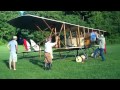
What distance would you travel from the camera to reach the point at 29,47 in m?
17.8

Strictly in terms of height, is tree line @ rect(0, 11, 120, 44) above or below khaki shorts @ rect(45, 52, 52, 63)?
above

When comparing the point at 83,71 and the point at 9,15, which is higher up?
the point at 9,15

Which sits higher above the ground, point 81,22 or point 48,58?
point 81,22

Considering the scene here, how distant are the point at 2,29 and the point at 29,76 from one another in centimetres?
2561

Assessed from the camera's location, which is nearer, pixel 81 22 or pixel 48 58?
pixel 48 58

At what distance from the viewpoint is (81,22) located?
37406 millimetres

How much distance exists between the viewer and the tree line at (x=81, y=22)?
33.5m

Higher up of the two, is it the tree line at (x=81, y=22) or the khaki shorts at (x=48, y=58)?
the tree line at (x=81, y=22)

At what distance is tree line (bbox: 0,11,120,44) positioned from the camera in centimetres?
3350

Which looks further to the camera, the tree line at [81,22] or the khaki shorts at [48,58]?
the tree line at [81,22]

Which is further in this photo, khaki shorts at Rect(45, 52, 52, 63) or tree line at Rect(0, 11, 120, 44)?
tree line at Rect(0, 11, 120, 44)
